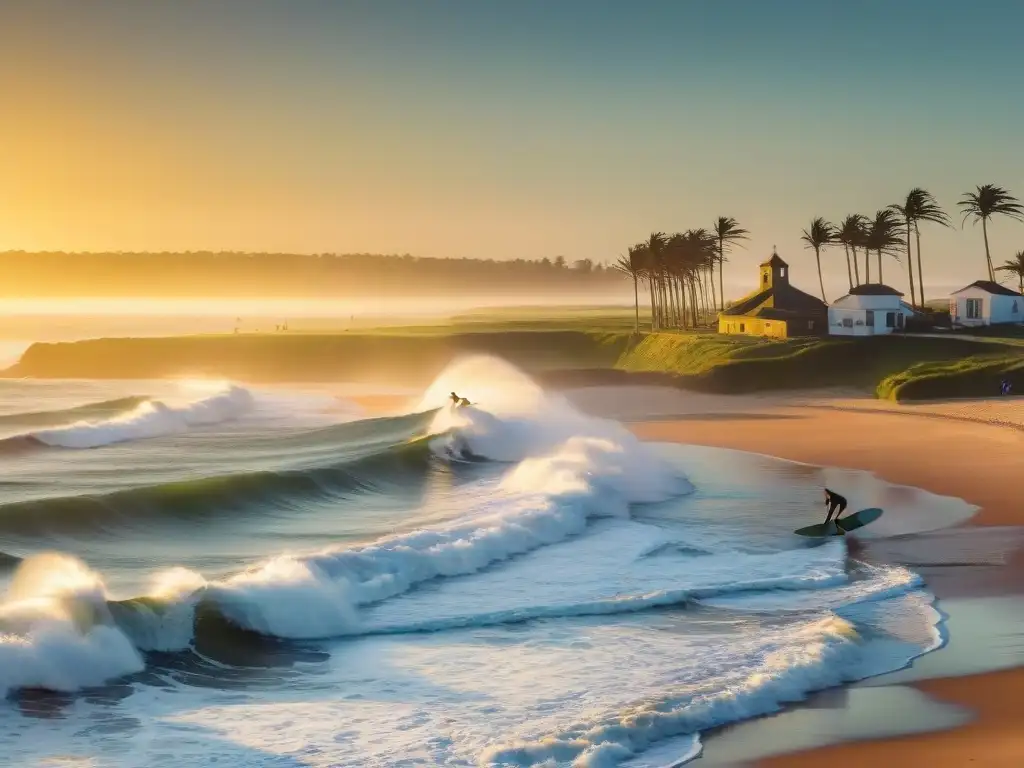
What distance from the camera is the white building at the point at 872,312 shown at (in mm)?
85062

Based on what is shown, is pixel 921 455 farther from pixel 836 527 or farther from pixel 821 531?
pixel 821 531

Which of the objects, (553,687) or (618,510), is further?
(618,510)

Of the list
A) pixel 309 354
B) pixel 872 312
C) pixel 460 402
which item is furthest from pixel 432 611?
pixel 309 354

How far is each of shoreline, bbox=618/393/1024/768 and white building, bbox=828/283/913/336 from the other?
21.7 meters

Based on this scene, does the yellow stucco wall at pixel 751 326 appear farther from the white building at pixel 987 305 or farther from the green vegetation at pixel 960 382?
the green vegetation at pixel 960 382

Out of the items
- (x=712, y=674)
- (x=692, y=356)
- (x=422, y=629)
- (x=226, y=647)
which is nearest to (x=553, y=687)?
(x=712, y=674)

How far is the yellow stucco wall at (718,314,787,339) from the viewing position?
290 ft

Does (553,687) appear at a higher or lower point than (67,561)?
lower

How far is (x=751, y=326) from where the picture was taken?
307 feet

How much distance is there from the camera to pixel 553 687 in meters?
15.1

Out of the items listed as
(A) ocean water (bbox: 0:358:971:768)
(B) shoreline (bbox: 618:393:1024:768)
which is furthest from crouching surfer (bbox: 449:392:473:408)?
(A) ocean water (bbox: 0:358:971:768)

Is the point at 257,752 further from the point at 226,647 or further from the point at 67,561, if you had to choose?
the point at 67,561

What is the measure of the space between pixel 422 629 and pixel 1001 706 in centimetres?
766

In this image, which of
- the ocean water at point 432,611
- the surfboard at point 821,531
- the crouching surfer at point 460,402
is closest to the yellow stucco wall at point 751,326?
the crouching surfer at point 460,402
